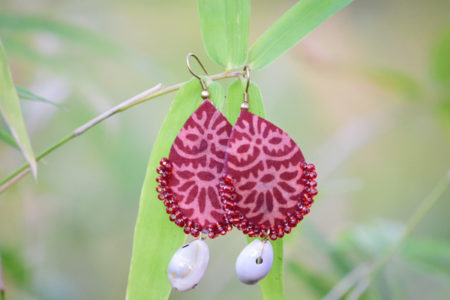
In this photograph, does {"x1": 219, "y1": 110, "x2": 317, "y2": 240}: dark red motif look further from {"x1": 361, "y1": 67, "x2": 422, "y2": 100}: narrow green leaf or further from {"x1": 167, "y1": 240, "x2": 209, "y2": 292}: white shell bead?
{"x1": 361, "y1": 67, "x2": 422, "y2": 100}: narrow green leaf

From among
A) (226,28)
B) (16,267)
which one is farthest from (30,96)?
(16,267)

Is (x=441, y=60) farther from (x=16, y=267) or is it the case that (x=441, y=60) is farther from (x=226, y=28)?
(x=16, y=267)

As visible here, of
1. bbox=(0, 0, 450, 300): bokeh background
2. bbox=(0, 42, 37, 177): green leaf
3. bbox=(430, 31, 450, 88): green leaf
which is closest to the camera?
bbox=(0, 42, 37, 177): green leaf

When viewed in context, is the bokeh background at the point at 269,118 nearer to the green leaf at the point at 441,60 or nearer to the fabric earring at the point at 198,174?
the green leaf at the point at 441,60

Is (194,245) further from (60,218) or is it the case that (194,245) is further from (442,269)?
(60,218)

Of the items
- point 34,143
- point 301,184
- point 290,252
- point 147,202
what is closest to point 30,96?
point 147,202

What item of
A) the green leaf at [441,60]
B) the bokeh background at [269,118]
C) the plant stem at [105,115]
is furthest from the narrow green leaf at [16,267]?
the green leaf at [441,60]

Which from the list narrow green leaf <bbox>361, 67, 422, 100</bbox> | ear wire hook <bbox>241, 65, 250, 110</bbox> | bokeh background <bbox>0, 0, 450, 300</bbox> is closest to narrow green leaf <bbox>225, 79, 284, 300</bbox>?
ear wire hook <bbox>241, 65, 250, 110</bbox>
